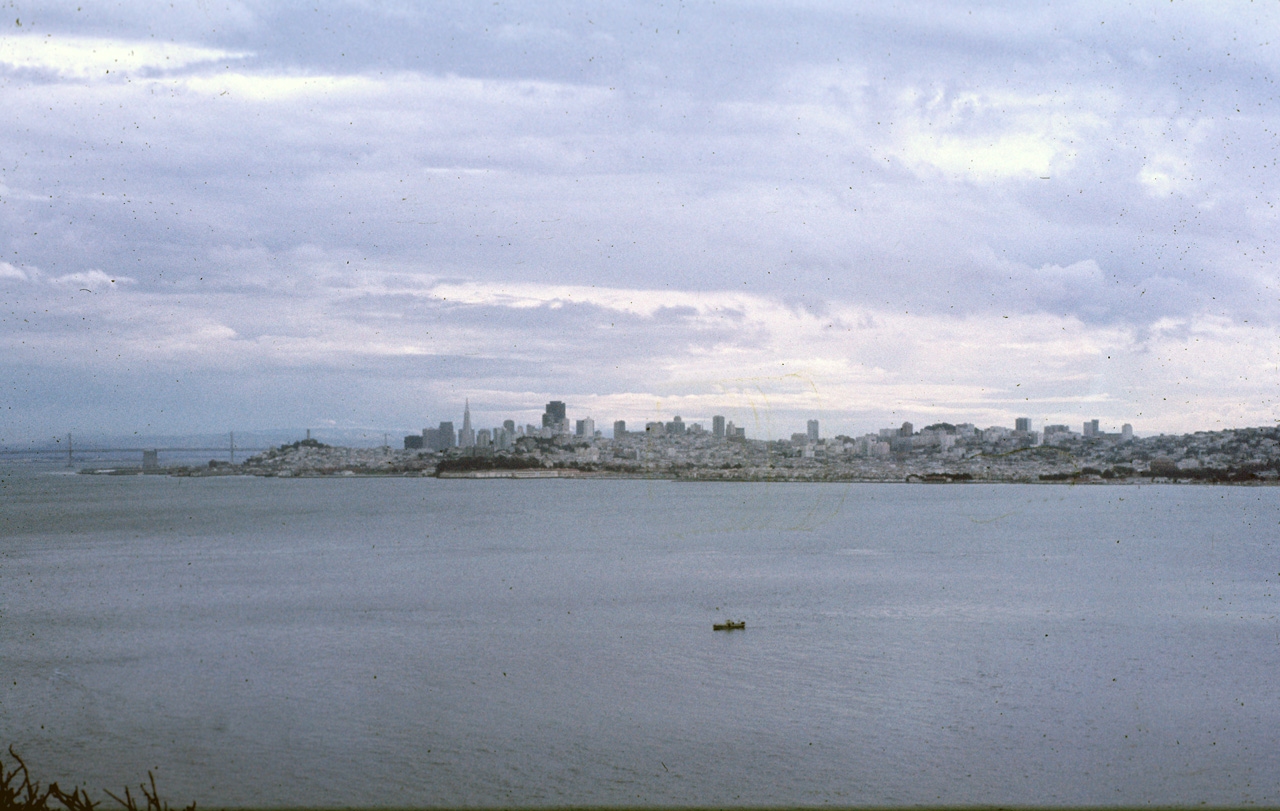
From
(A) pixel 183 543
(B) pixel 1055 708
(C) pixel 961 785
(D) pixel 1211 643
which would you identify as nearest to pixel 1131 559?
(D) pixel 1211 643

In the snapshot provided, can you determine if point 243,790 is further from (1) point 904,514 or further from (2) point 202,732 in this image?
(1) point 904,514

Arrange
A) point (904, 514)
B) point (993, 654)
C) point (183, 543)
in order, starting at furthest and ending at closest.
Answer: point (904, 514) → point (183, 543) → point (993, 654)

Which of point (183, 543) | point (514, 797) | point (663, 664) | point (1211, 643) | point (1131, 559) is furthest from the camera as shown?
point (183, 543)

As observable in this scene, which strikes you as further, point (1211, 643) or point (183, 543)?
point (183, 543)

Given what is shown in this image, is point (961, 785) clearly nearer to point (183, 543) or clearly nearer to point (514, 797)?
point (514, 797)

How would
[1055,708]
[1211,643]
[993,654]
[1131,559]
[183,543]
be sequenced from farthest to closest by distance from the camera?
[183,543], [1131,559], [1211,643], [993,654], [1055,708]

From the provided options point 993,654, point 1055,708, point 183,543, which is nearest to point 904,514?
point 183,543
